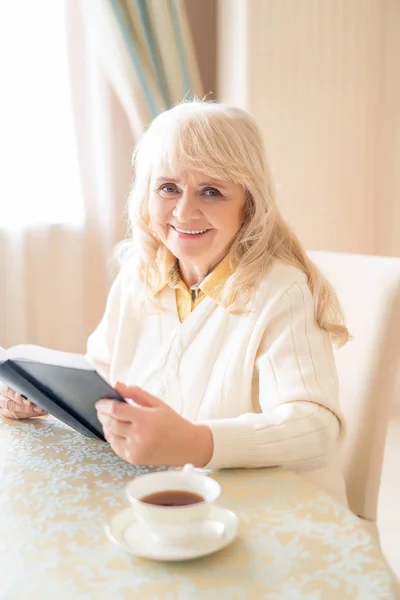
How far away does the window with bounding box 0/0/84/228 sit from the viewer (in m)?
2.70

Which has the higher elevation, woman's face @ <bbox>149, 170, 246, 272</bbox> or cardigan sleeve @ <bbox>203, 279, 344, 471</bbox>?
woman's face @ <bbox>149, 170, 246, 272</bbox>

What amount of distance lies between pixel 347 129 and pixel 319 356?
2.09 m

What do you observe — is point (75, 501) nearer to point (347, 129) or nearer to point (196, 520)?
point (196, 520)

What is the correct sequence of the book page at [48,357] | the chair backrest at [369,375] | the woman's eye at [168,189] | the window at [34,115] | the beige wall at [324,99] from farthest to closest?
1. the beige wall at [324,99]
2. the window at [34,115]
3. the woman's eye at [168,189]
4. the chair backrest at [369,375]
5. the book page at [48,357]

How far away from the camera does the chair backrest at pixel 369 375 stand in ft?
4.55

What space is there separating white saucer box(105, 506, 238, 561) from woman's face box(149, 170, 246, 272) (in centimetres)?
69

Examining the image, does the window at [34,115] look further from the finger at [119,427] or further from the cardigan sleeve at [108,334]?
the finger at [119,427]

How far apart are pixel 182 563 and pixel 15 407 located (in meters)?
0.60

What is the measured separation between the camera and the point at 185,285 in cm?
156

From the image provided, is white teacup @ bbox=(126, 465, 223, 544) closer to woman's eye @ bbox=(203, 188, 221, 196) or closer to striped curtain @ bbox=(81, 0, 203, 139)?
woman's eye @ bbox=(203, 188, 221, 196)

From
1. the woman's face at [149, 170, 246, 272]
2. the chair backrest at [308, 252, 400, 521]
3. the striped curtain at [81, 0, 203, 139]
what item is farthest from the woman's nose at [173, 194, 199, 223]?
the striped curtain at [81, 0, 203, 139]

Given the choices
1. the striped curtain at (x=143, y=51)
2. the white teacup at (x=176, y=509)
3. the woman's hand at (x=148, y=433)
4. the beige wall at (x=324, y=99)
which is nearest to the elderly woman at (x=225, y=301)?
the woman's hand at (x=148, y=433)

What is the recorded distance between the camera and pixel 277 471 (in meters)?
1.07

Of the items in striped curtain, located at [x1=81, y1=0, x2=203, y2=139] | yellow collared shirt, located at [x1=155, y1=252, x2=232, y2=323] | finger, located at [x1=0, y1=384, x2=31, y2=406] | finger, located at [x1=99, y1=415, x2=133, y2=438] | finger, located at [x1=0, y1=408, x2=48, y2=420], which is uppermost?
striped curtain, located at [x1=81, y1=0, x2=203, y2=139]
